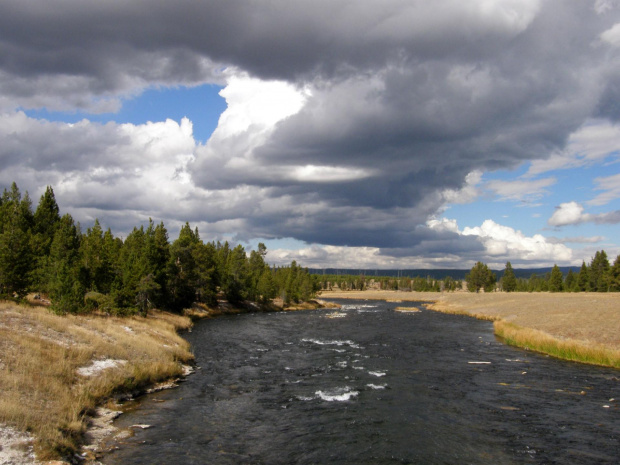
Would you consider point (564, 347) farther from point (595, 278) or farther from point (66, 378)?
point (595, 278)

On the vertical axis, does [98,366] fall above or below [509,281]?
above

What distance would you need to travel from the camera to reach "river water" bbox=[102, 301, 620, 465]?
1697 cm

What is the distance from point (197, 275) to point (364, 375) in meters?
65.1

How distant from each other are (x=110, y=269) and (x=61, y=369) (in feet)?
129

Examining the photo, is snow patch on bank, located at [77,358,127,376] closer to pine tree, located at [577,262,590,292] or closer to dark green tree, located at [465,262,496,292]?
pine tree, located at [577,262,590,292]

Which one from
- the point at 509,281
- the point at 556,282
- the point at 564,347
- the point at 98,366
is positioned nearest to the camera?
the point at 98,366

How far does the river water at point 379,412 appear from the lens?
17.0 meters

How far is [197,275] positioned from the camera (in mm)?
89375

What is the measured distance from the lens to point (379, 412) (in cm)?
2234

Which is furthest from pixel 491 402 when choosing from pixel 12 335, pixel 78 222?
pixel 78 222

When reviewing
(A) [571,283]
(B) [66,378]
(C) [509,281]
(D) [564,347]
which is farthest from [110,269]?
(C) [509,281]

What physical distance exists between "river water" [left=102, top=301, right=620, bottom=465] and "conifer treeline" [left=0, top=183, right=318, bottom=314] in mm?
18969

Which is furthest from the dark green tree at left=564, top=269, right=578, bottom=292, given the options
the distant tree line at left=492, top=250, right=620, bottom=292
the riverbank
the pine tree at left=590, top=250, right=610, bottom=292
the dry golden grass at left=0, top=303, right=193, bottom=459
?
the dry golden grass at left=0, top=303, right=193, bottom=459

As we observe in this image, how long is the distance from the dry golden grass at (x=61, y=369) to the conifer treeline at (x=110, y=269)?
25.3 feet
